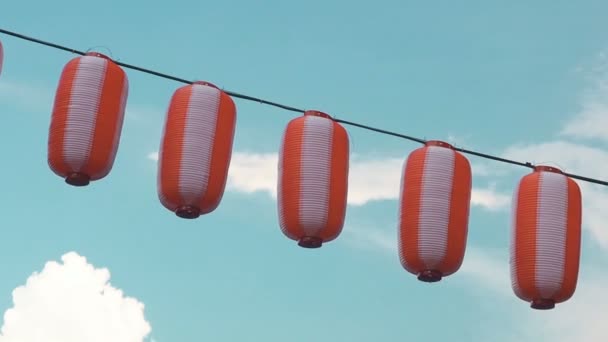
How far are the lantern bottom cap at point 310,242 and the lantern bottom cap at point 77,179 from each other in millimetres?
1914

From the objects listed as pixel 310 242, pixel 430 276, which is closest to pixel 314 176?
pixel 310 242

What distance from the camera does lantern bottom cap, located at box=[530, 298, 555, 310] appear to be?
994 centimetres

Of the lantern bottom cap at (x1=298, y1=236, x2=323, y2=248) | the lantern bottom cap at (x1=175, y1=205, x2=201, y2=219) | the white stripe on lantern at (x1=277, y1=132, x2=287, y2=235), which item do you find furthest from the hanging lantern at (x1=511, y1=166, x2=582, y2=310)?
the lantern bottom cap at (x1=175, y1=205, x2=201, y2=219)

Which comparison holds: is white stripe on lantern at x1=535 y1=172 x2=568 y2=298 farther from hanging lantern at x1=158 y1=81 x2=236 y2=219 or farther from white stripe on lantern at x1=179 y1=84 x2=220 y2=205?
white stripe on lantern at x1=179 y1=84 x2=220 y2=205

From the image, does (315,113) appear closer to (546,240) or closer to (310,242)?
(310,242)

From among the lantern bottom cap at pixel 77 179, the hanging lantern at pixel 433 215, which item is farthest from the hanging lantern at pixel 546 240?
the lantern bottom cap at pixel 77 179

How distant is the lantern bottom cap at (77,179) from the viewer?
9.26m

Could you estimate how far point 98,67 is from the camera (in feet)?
31.0

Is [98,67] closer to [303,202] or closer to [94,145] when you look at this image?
[94,145]

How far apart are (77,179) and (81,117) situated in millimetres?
537

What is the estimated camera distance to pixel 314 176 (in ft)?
31.3

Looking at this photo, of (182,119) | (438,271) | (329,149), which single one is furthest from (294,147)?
(438,271)

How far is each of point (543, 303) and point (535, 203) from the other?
0.92m

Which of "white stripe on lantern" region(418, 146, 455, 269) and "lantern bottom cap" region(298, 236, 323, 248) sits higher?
"white stripe on lantern" region(418, 146, 455, 269)
